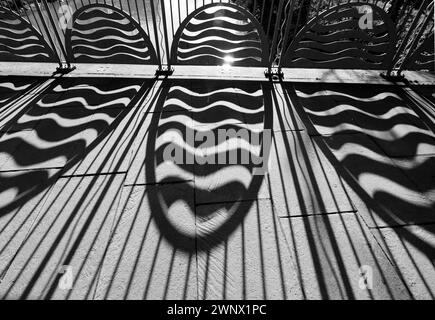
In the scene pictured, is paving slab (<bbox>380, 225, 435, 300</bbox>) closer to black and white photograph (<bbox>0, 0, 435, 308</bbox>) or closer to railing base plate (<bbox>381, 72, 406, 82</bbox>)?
black and white photograph (<bbox>0, 0, 435, 308</bbox>)

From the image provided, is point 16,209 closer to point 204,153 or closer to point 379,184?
point 204,153

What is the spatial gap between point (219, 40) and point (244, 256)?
3.77 metres

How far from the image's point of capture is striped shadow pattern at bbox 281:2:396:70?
4.57 metres

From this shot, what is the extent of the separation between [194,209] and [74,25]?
408cm

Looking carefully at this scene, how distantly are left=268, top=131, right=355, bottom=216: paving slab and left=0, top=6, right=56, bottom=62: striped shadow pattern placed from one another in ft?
14.8

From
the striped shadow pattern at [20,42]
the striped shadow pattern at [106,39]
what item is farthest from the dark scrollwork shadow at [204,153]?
the striped shadow pattern at [20,42]

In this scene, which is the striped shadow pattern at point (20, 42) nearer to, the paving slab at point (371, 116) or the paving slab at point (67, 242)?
the paving slab at point (67, 242)

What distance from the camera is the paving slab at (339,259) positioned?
7.48ft

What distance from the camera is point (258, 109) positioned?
4340mm

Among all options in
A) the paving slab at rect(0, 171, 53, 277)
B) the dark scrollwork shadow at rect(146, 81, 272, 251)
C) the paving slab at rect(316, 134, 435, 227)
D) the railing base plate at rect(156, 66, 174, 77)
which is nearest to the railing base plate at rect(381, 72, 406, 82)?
the paving slab at rect(316, 134, 435, 227)

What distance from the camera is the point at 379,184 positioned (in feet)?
10.3

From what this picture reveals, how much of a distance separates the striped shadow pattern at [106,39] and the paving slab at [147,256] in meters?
3.10
